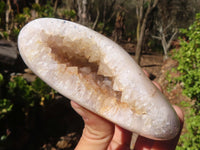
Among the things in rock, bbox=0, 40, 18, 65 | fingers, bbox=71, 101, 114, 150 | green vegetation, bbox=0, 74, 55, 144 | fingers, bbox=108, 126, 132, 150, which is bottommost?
green vegetation, bbox=0, 74, 55, 144

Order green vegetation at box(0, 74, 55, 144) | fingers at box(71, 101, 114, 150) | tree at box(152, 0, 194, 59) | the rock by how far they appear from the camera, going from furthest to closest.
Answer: tree at box(152, 0, 194, 59) → the rock → green vegetation at box(0, 74, 55, 144) → fingers at box(71, 101, 114, 150)

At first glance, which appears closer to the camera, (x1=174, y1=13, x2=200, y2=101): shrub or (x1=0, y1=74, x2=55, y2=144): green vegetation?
(x1=174, y1=13, x2=200, y2=101): shrub

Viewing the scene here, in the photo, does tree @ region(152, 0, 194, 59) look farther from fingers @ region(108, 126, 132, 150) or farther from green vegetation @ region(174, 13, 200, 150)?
fingers @ region(108, 126, 132, 150)

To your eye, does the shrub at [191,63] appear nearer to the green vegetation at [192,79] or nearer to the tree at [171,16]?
the green vegetation at [192,79]

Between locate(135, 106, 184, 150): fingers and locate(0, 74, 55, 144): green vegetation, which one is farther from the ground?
locate(135, 106, 184, 150): fingers

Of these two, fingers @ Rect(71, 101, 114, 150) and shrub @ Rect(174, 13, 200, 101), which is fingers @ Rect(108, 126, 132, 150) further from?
shrub @ Rect(174, 13, 200, 101)

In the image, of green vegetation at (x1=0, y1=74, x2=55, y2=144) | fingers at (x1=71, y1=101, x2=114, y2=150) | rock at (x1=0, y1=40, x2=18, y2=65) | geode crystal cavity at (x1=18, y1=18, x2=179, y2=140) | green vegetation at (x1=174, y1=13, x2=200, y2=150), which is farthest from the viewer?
rock at (x1=0, y1=40, x2=18, y2=65)

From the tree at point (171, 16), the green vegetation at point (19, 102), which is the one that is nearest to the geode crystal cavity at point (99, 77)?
the green vegetation at point (19, 102)

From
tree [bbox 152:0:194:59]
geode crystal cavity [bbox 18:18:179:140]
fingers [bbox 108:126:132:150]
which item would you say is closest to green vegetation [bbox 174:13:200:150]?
fingers [bbox 108:126:132:150]

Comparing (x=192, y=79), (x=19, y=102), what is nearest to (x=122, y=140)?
(x=192, y=79)
